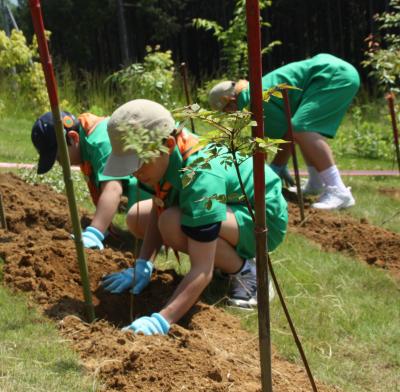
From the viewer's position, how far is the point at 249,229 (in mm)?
3553

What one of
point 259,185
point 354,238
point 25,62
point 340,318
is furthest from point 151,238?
point 25,62

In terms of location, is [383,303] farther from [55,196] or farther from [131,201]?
[55,196]

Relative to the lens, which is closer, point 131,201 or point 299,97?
point 131,201

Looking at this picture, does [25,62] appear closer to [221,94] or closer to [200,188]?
[221,94]

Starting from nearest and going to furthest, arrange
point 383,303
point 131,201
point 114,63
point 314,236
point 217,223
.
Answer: point 217,223
point 383,303
point 131,201
point 314,236
point 114,63

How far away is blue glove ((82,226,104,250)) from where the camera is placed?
13.3 feet

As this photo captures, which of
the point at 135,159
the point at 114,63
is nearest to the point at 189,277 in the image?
the point at 135,159

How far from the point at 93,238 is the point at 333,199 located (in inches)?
113

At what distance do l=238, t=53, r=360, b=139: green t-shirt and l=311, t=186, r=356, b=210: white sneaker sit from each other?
20.5 inches

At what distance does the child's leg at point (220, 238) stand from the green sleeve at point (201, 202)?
133mm

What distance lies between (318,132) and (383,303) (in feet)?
8.65

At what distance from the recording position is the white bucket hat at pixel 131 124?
9.53ft

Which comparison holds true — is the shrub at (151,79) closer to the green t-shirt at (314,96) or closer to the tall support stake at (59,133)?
the green t-shirt at (314,96)

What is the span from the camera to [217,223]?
309 centimetres
